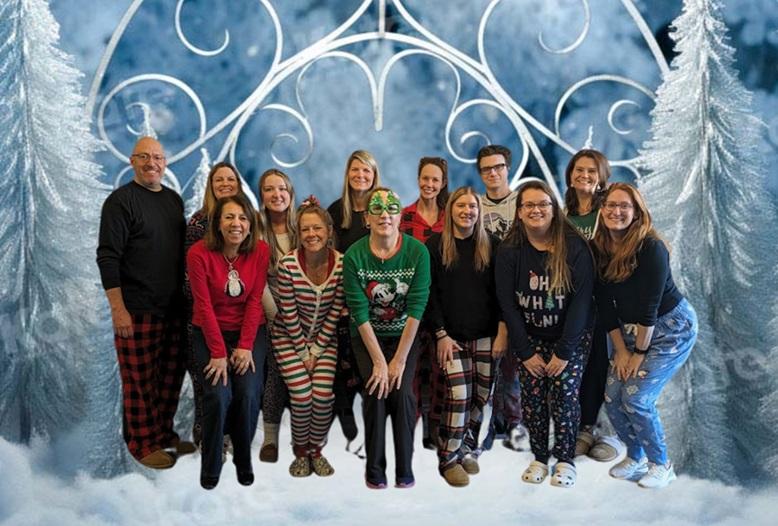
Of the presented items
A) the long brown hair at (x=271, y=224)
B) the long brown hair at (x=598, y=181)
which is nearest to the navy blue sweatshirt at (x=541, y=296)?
the long brown hair at (x=598, y=181)

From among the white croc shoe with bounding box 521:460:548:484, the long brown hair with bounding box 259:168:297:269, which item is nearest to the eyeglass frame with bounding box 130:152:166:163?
the long brown hair with bounding box 259:168:297:269

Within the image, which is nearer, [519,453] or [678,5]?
[519,453]

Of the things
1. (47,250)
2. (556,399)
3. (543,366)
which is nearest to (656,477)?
(556,399)

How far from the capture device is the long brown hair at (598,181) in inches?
141

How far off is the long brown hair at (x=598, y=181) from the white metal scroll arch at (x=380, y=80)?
2.34ft

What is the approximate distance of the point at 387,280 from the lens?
3.31 metres

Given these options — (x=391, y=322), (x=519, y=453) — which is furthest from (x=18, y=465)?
(x=519, y=453)

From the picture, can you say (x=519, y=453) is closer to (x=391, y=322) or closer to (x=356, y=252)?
(x=391, y=322)

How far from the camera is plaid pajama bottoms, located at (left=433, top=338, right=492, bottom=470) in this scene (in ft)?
11.2

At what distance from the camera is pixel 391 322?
11.1ft

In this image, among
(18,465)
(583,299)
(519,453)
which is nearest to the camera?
(583,299)

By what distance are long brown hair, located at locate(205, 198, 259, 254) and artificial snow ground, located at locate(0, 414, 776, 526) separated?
1.17 meters

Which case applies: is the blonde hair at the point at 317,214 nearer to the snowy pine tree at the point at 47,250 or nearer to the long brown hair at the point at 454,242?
the long brown hair at the point at 454,242

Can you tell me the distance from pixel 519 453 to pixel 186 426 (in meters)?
1.85
